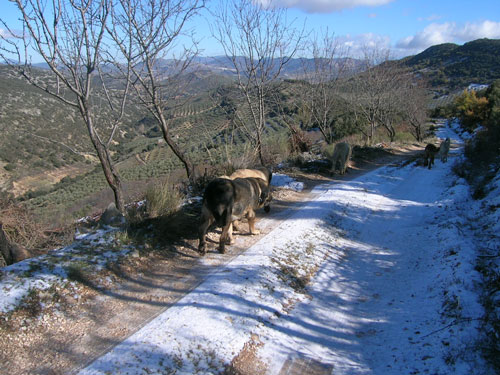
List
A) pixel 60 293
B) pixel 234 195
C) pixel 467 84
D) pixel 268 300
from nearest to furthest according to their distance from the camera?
1. pixel 60 293
2. pixel 268 300
3. pixel 234 195
4. pixel 467 84

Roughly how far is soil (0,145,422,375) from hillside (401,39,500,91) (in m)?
78.9

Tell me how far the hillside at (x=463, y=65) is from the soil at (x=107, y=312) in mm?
78858

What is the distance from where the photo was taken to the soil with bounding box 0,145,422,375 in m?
3.07

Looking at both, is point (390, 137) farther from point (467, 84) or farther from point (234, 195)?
point (467, 84)

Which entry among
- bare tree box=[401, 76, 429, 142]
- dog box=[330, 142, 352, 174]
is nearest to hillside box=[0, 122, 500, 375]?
dog box=[330, 142, 352, 174]

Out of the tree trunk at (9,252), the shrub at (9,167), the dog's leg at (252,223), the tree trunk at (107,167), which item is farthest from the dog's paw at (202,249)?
the shrub at (9,167)

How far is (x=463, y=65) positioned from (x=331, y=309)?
351 ft

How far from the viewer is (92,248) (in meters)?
4.99

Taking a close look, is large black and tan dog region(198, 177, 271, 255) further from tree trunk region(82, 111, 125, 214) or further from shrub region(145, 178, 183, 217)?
tree trunk region(82, 111, 125, 214)

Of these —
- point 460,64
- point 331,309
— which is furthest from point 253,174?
point 460,64

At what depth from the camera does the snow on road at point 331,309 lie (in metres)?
3.32

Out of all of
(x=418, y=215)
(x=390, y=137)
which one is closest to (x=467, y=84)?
(x=390, y=137)

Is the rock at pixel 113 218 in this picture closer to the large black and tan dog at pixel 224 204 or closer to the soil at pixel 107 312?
the soil at pixel 107 312

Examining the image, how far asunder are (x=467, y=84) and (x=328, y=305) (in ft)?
296
